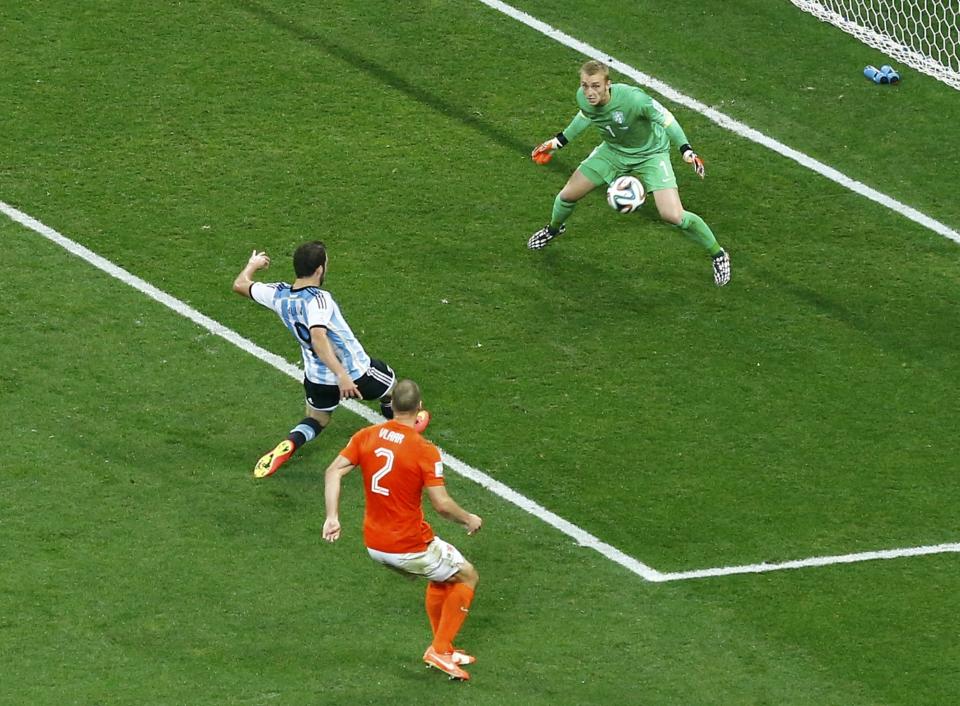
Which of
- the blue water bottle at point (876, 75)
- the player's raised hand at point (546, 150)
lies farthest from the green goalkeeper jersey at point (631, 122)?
the blue water bottle at point (876, 75)

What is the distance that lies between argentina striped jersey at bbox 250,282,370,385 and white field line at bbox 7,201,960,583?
118cm

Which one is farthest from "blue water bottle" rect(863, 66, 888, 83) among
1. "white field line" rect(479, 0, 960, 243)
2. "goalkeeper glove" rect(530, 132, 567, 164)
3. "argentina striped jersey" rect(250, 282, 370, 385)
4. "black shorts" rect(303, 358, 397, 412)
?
"argentina striped jersey" rect(250, 282, 370, 385)

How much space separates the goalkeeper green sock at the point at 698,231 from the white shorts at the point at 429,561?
5087 millimetres

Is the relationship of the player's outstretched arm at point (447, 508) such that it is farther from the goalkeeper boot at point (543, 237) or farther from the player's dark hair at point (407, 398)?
the goalkeeper boot at point (543, 237)

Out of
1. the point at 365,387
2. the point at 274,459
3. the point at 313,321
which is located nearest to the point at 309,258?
the point at 313,321

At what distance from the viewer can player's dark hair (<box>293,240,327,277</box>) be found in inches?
472

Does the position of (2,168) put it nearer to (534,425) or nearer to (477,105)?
(477,105)

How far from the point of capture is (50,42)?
58.2ft

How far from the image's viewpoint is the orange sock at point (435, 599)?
10750 mm

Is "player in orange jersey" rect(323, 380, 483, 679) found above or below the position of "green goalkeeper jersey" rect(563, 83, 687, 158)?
below

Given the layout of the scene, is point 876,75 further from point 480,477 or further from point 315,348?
point 315,348

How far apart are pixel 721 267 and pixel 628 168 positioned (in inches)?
49.7

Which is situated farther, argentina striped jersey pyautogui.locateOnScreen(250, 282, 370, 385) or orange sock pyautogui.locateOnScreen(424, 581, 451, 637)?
argentina striped jersey pyautogui.locateOnScreen(250, 282, 370, 385)

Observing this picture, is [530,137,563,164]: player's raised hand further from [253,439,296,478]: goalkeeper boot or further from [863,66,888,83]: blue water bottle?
[863,66,888,83]: blue water bottle
